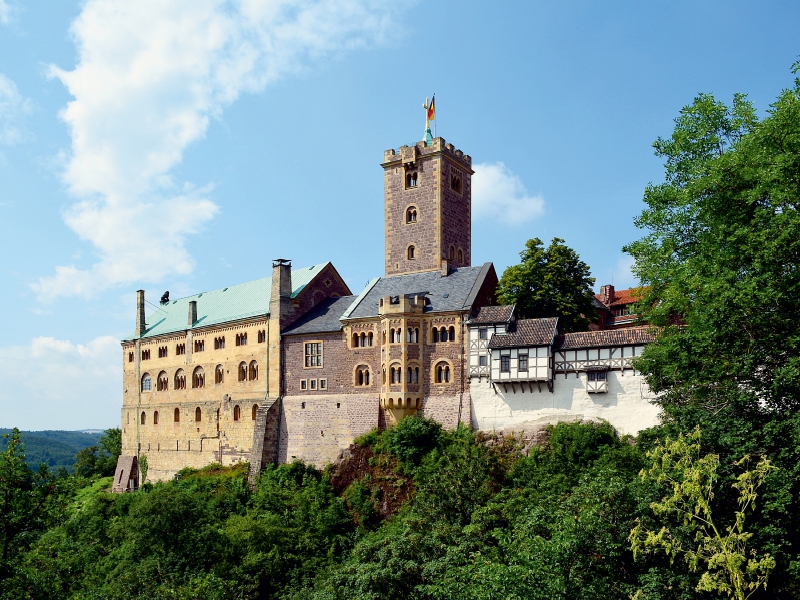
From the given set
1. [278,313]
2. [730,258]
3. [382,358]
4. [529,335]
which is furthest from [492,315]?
[730,258]

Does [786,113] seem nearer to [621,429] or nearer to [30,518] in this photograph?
[621,429]

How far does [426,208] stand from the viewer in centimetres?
5525

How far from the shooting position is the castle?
4341cm

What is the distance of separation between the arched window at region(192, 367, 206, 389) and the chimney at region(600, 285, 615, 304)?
33.7 m

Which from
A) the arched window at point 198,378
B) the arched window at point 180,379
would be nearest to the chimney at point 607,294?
the arched window at point 198,378

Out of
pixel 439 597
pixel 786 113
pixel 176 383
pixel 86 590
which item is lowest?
pixel 86 590

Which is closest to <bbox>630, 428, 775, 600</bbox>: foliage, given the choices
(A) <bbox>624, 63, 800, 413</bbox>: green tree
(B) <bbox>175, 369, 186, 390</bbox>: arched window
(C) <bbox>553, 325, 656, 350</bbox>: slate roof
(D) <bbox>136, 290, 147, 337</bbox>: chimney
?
(A) <bbox>624, 63, 800, 413</bbox>: green tree

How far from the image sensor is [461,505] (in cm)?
Answer: 3794

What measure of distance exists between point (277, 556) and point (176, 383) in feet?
83.1

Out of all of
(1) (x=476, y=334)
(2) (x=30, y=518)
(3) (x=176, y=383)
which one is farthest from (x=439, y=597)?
(3) (x=176, y=383)

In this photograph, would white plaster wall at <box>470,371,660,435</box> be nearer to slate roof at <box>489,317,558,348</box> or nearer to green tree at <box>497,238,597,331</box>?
slate roof at <box>489,317,558,348</box>

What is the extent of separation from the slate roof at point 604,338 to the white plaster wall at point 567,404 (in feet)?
5.09

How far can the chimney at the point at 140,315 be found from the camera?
2704 inches

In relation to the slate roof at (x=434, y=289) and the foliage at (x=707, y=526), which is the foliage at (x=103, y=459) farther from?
the foliage at (x=707, y=526)
